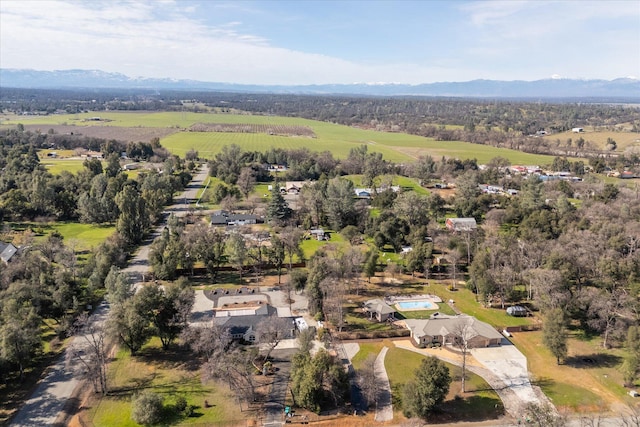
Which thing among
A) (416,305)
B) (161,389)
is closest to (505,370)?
(416,305)

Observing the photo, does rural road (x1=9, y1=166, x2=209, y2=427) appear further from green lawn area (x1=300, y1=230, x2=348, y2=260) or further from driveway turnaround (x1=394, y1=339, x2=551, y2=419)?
green lawn area (x1=300, y1=230, x2=348, y2=260)

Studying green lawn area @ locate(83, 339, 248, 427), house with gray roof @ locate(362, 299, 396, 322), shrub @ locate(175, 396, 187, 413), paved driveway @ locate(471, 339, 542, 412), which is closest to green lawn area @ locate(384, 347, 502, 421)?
paved driveway @ locate(471, 339, 542, 412)

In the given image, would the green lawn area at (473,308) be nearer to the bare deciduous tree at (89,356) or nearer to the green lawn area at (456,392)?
the green lawn area at (456,392)

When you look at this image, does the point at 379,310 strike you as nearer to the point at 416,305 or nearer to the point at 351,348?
the point at 416,305

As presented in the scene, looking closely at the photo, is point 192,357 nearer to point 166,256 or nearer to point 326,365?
point 326,365

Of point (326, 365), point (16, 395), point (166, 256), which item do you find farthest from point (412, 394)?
point (166, 256)

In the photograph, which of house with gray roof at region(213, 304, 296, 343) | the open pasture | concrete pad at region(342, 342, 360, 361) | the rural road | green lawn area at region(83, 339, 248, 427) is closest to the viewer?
the rural road
